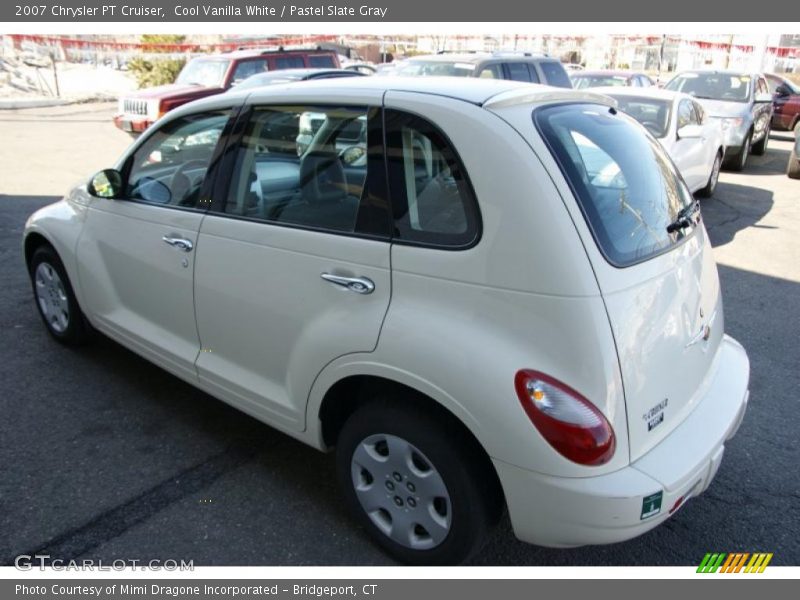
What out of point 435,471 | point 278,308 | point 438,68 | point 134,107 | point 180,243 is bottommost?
point 435,471

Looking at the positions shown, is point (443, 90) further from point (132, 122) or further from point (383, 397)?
point (132, 122)

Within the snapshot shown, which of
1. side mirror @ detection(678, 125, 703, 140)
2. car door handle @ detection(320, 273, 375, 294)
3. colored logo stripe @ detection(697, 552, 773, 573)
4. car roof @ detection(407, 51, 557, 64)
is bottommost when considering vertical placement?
colored logo stripe @ detection(697, 552, 773, 573)

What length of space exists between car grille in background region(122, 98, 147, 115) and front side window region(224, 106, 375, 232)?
1011cm

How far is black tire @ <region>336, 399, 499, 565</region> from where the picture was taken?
221 centimetres

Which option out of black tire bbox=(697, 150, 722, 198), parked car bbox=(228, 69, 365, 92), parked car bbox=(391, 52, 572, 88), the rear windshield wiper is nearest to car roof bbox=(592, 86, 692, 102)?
black tire bbox=(697, 150, 722, 198)

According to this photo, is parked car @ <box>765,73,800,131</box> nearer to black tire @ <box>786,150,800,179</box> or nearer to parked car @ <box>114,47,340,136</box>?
black tire @ <box>786,150,800,179</box>

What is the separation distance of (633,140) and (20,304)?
15.4ft

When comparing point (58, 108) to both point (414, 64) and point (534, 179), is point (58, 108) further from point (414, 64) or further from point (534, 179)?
point (534, 179)

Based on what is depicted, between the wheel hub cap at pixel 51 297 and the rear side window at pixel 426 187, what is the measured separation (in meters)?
2.71

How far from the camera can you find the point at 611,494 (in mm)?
1972

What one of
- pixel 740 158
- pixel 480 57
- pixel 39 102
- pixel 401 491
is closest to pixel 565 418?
pixel 401 491

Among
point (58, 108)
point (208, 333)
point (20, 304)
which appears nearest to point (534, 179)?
point (208, 333)

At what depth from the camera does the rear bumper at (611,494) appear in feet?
6.51

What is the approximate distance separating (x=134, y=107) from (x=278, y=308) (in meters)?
11.1
